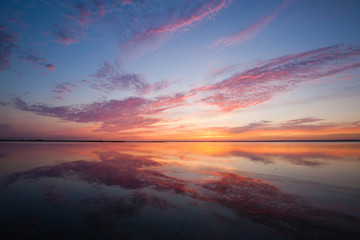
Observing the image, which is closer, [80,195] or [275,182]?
[80,195]

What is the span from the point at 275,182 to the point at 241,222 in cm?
725

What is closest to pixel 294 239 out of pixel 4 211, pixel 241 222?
pixel 241 222

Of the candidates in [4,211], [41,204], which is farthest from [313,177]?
[4,211]

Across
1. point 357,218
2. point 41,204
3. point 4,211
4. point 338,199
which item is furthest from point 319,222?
point 4,211

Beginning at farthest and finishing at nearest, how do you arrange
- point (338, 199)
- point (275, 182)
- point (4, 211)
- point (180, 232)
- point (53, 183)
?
point (275, 182)
point (53, 183)
point (338, 199)
point (4, 211)
point (180, 232)

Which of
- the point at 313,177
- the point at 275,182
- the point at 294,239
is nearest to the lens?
the point at 294,239

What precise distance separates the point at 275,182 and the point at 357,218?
17.7 feet

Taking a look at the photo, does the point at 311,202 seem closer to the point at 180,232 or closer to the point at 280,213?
the point at 280,213

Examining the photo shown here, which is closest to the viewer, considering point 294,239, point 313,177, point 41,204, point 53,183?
point 294,239

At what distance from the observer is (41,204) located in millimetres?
7980

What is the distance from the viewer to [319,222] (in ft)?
21.4

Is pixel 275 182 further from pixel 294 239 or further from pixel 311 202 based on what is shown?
pixel 294 239

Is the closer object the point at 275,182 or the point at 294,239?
the point at 294,239

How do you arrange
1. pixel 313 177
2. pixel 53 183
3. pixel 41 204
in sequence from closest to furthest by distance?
pixel 41 204, pixel 53 183, pixel 313 177
